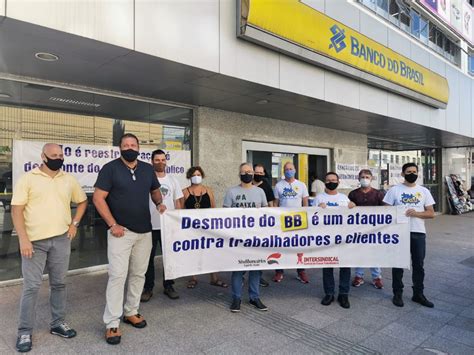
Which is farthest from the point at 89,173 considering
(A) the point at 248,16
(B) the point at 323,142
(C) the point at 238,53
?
(B) the point at 323,142

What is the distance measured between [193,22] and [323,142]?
20.4 ft

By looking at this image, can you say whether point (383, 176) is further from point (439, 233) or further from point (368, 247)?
point (368, 247)

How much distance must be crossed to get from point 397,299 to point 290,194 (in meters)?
2.01

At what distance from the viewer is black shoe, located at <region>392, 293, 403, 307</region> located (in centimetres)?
427

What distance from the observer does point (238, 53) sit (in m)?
5.20

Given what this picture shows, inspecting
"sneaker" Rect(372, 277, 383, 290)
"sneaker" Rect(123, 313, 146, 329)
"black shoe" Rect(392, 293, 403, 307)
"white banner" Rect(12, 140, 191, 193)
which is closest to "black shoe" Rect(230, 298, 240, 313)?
"sneaker" Rect(123, 313, 146, 329)

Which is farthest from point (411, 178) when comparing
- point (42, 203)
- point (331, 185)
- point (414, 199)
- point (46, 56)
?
point (46, 56)

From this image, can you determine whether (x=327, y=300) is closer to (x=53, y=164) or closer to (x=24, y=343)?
(x=24, y=343)

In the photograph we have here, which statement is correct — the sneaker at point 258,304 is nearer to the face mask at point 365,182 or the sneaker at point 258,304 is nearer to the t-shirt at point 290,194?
the t-shirt at point 290,194

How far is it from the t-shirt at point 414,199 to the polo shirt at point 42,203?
3.88m

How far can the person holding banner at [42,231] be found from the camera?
309 centimetres

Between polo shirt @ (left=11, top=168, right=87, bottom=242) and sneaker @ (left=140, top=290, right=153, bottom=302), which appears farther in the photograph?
sneaker @ (left=140, top=290, right=153, bottom=302)

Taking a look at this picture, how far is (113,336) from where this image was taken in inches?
128

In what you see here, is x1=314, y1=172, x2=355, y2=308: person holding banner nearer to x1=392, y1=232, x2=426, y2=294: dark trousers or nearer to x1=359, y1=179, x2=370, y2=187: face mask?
x1=359, y1=179, x2=370, y2=187: face mask
